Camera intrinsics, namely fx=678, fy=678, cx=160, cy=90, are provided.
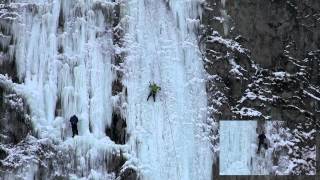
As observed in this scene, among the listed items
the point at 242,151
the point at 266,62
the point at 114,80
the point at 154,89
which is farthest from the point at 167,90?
the point at 266,62

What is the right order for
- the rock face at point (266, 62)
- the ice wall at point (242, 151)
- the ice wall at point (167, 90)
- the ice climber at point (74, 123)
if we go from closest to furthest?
1. the ice climber at point (74, 123)
2. the ice wall at point (167, 90)
3. the ice wall at point (242, 151)
4. the rock face at point (266, 62)

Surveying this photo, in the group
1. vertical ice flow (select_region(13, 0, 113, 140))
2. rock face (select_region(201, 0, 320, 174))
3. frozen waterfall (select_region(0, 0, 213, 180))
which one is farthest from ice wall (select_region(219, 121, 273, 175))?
vertical ice flow (select_region(13, 0, 113, 140))

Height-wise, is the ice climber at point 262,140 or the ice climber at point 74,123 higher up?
the ice climber at point 74,123

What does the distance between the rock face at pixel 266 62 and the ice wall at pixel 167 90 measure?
1.42ft

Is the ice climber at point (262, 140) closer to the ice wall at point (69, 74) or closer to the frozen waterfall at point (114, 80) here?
the frozen waterfall at point (114, 80)

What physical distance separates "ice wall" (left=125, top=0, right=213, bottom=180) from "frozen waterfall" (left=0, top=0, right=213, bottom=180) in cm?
2

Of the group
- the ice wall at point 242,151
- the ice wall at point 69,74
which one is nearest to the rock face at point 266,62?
the ice wall at point 242,151

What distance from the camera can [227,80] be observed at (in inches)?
682

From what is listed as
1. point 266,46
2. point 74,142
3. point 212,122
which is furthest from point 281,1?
point 74,142

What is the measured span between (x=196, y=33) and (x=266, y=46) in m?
1.84

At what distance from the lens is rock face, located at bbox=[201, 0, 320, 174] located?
56.2ft

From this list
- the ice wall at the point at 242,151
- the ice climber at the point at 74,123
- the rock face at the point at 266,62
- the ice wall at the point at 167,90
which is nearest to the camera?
the ice climber at the point at 74,123

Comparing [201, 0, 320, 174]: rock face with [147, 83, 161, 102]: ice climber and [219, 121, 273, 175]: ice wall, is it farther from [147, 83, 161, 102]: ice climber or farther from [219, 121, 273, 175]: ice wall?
[147, 83, 161, 102]: ice climber

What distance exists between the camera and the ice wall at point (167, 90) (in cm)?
1666
